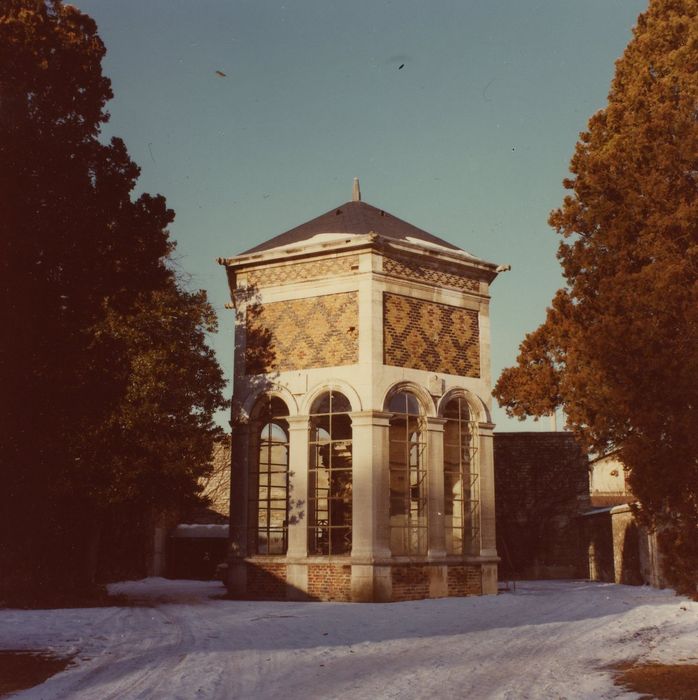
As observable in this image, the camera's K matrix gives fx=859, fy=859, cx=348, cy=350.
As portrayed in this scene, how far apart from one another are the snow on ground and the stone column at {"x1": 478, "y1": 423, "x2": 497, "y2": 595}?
2.37 metres

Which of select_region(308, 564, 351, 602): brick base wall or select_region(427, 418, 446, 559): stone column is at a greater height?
select_region(427, 418, 446, 559): stone column

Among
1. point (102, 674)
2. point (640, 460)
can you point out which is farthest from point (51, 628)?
point (640, 460)

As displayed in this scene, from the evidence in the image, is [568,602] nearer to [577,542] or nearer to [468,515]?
[468,515]

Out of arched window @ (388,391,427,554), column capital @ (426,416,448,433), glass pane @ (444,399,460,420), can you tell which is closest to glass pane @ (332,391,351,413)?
arched window @ (388,391,427,554)

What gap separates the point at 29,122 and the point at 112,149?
124cm

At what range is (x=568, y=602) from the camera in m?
18.2

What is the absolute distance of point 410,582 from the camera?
19422 millimetres

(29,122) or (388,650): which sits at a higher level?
(29,122)

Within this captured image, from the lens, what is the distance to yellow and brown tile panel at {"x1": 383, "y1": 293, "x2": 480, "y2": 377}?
802 inches

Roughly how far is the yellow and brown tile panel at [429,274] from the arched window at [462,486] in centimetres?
291

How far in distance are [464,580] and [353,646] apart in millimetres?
10193

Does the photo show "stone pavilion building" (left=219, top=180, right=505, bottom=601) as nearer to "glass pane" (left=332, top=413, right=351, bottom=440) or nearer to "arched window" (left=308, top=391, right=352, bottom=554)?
"arched window" (left=308, top=391, right=352, bottom=554)

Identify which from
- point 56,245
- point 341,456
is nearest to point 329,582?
point 341,456

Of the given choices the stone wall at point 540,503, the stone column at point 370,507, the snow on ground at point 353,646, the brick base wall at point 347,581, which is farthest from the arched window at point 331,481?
the stone wall at point 540,503
